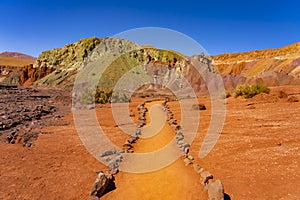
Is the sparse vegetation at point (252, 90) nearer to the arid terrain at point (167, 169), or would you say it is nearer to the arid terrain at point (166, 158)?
the arid terrain at point (166, 158)

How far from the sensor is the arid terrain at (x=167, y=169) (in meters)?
6.13

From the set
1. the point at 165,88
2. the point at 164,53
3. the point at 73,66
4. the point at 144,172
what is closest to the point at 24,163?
the point at 144,172

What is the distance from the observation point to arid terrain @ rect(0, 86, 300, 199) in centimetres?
613

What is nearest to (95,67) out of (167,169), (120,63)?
(120,63)

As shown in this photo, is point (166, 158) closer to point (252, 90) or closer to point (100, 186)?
point (100, 186)

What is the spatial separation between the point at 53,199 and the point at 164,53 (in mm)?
84284

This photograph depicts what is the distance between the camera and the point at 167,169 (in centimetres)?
784

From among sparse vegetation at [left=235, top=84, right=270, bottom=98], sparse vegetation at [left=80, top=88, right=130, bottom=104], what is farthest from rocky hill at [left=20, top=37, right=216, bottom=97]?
sparse vegetation at [left=235, top=84, right=270, bottom=98]

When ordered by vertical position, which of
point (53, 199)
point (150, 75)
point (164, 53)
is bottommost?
point (53, 199)

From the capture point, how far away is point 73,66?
226 ft

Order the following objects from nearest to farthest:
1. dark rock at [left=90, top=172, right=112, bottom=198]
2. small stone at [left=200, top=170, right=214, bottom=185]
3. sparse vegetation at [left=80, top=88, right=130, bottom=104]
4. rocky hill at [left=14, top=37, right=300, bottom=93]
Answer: dark rock at [left=90, top=172, right=112, bottom=198] < small stone at [left=200, top=170, right=214, bottom=185] < sparse vegetation at [left=80, top=88, right=130, bottom=104] < rocky hill at [left=14, top=37, right=300, bottom=93]

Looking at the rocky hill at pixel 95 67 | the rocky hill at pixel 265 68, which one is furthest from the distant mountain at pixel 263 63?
the rocky hill at pixel 95 67

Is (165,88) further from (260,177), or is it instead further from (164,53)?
(260,177)

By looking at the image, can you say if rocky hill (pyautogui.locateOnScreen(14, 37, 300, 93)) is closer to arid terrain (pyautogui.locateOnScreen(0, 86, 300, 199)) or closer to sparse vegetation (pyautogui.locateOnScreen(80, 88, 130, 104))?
sparse vegetation (pyautogui.locateOnScreen(80, 88, 130, 104))
